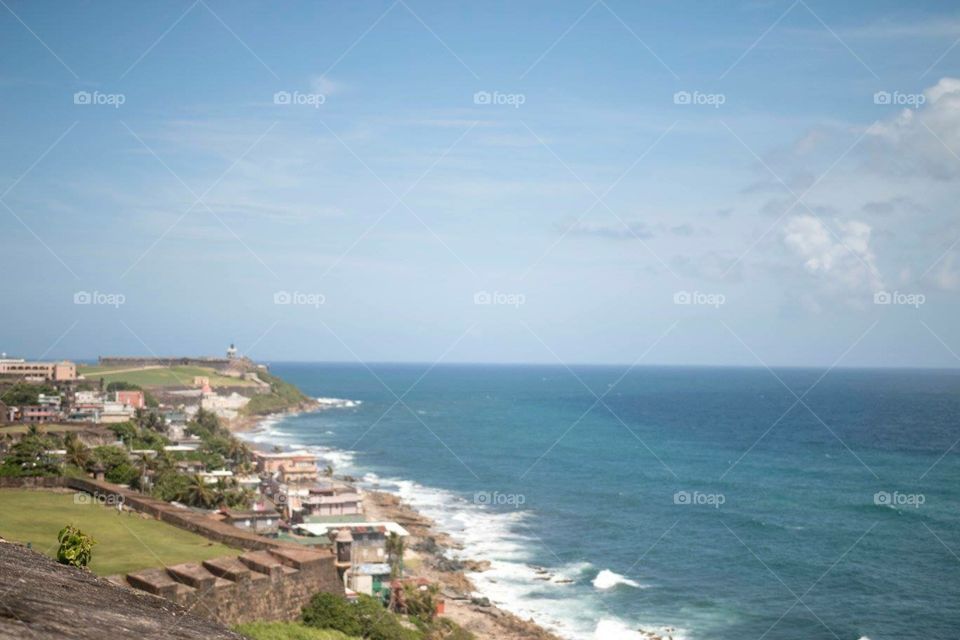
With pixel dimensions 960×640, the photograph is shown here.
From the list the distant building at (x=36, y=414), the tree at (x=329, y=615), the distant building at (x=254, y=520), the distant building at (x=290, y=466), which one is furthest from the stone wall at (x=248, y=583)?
the distant building at (x=36, y=414)

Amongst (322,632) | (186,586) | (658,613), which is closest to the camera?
(186,586)

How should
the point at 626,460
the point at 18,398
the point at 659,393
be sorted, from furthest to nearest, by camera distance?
the point at 659,393, the point at 626,460, the point at 18,398

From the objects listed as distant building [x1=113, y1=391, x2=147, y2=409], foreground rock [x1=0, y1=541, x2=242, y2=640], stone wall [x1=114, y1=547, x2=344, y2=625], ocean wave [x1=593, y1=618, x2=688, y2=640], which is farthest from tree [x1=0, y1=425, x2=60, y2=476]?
distant building [x1=113, y1=391, x2=147, y2=409]

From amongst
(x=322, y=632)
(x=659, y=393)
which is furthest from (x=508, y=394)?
(x=322, y=632)

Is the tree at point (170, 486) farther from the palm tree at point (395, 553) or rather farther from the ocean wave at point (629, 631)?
the ocean wave at point (629, 631)

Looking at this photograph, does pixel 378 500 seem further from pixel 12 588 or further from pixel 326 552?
pixel 12 588

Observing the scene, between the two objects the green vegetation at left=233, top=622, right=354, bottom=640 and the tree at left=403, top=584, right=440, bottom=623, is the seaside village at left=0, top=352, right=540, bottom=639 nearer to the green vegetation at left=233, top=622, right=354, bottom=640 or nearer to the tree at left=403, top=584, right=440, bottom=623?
the tree at left=403, top=584, right=440, bottom=623

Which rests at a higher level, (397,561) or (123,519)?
(123,519)

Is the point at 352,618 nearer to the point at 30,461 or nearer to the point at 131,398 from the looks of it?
the point at 30,461
